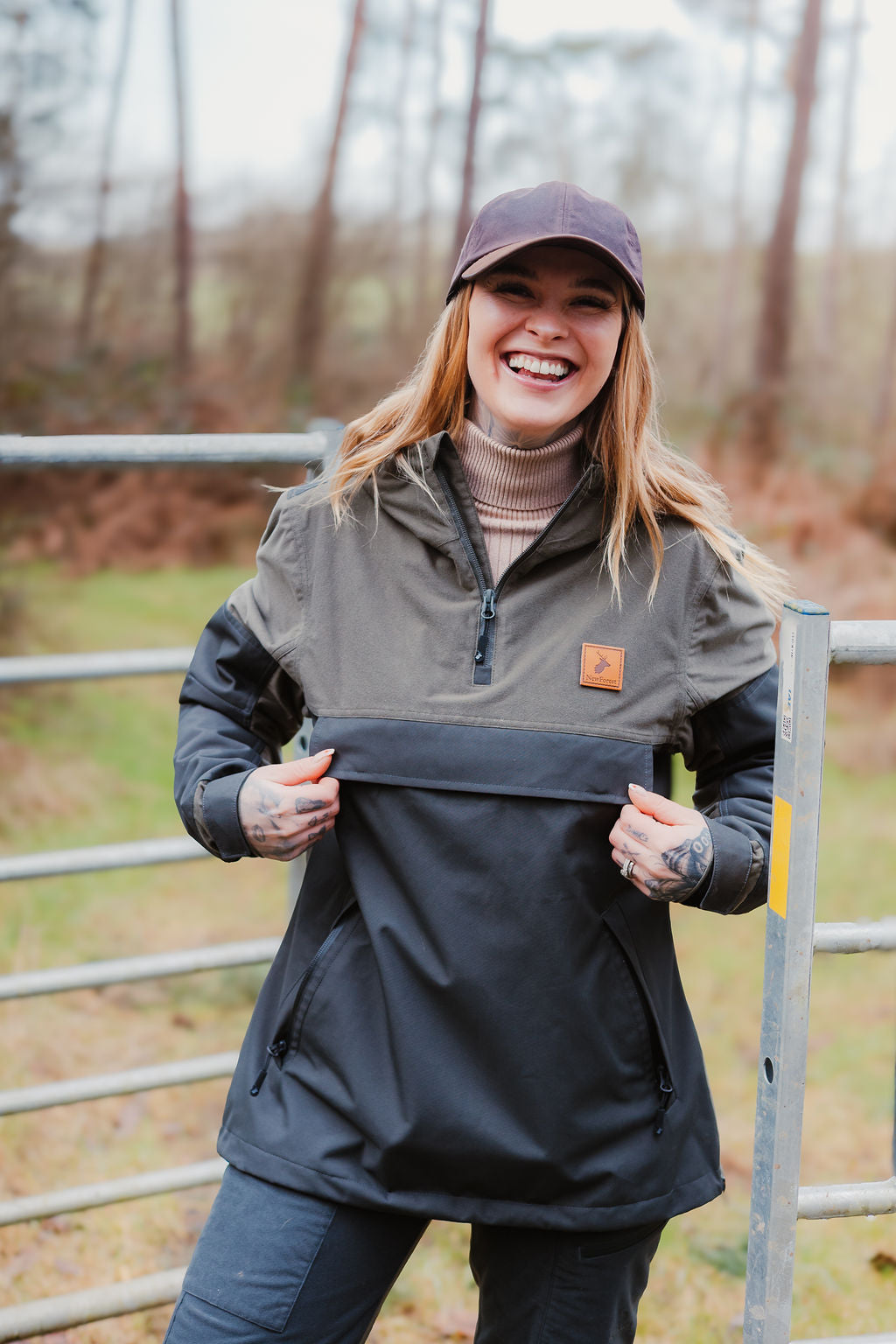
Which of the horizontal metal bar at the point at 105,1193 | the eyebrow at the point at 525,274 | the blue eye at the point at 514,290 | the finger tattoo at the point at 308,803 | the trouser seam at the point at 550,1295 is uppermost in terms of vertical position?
the eyebrow at the point at 525,274

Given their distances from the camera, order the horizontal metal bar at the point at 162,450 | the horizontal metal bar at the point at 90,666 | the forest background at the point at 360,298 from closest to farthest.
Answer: the horizontal metal bar at the point at 162,450 → the horizontal metal bar at the point at 90,666 → the forest background at the point at 360,298

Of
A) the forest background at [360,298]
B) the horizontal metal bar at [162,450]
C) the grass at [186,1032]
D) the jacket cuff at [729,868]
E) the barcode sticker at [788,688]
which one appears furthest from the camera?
the forest background at [360,298]

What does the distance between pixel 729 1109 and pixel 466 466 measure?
249 centimetres

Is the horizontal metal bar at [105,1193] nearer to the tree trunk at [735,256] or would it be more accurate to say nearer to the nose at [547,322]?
the nose at [547,322]

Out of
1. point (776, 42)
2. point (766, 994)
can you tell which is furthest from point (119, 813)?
point (776, 42)

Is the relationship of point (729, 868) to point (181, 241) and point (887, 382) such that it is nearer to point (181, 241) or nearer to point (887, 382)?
point (181, 241)

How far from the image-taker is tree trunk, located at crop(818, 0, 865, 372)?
842 centimetres

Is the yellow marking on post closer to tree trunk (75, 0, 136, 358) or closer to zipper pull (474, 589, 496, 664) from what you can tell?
zipper pull (474, 589, 496, 664)

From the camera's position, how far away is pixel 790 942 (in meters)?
1.50

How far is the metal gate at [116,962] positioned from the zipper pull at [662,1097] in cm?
84

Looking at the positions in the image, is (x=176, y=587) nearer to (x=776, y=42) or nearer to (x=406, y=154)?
(x=406, y=154)

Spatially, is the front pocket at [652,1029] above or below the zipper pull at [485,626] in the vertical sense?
below

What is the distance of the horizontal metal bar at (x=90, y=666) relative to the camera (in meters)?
2.15

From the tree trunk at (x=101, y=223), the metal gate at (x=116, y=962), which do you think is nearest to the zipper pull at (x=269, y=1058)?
the metal gate at (x=116, y=962)
